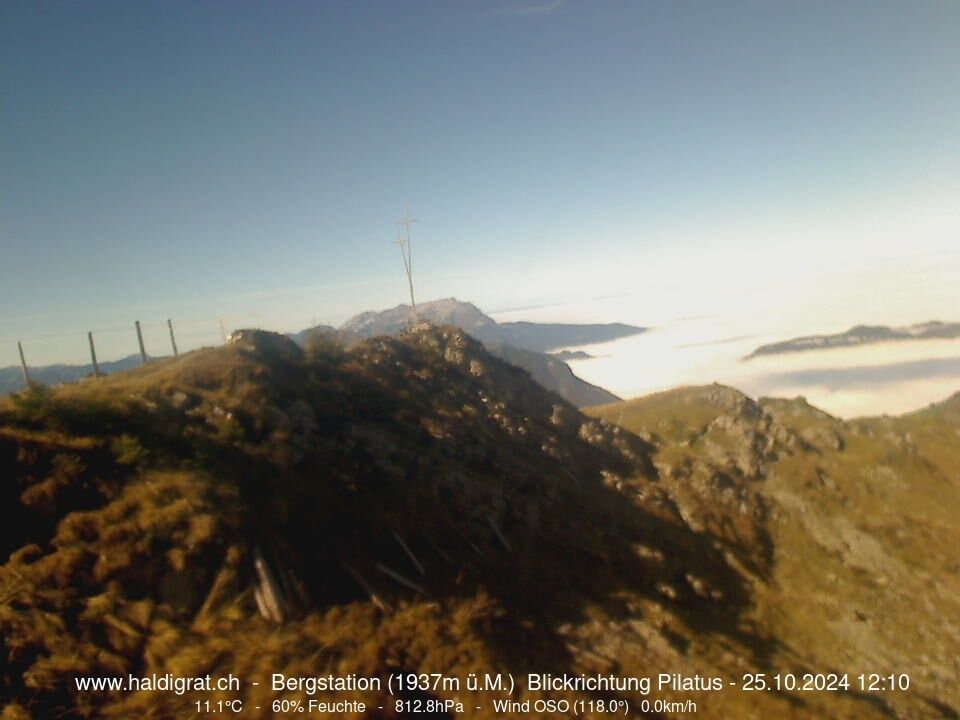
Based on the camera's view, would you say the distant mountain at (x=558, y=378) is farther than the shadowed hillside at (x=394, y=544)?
Yes

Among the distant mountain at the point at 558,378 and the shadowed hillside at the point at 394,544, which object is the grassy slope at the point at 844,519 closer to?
the shadowed hillside at the point at 394,544

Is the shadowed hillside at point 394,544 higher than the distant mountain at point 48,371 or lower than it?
lower

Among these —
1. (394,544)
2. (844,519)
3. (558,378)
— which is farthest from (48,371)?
(844,519)

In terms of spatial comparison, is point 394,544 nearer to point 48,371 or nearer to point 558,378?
point 558,378

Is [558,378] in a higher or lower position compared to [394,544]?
lower

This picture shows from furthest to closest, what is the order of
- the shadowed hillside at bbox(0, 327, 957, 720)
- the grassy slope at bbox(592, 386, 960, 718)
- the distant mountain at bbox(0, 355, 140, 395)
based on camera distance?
the distant mountain at bbox(0, 355, 140, 395)
the grassy slope at bbox(592, 386, 960, 718)
the shadowed hillside at bbox(0, 327, 957, 720)

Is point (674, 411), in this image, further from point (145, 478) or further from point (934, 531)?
point (145, 478)

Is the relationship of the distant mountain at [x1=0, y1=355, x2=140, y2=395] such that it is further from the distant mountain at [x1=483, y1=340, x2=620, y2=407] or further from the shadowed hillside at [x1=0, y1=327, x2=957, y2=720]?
the shadowed hillside at [x1=0, y1=327, x2=957, y2=720]

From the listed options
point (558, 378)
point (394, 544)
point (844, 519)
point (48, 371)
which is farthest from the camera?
point (48, 371)

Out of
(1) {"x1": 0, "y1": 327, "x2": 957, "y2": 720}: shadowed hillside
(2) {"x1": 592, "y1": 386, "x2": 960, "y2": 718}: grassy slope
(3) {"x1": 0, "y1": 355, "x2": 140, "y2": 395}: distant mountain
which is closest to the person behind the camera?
(1) {"x1": 0, "y1": 327, "x2": 957, "y2": 720}: shadowed hillside

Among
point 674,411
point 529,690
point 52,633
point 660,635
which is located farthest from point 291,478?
point 674,411

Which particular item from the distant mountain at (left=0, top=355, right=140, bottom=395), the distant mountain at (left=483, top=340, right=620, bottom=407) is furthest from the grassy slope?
the distant mountain at (left=0, top=355, right=140, bottom=395)

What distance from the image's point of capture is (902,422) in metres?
32.8

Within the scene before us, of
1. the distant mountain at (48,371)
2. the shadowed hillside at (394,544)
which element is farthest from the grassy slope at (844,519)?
the distant mountain at (48,371)
